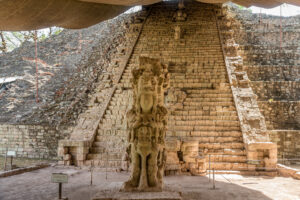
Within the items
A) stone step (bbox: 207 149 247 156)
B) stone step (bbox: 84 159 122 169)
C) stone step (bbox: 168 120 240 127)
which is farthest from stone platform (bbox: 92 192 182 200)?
stone step (bbox: 168 120 240 127)

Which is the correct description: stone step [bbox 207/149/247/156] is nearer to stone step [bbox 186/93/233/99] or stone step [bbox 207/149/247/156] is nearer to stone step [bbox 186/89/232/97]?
stone step [bbox 186/93/233/99]

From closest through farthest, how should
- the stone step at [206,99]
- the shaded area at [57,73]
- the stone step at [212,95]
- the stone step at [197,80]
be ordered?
1. the stone step at [206,99]
2. the stone step at [212,95]
3. the stone step at [197,80]
4. the shaded area at [57,73]

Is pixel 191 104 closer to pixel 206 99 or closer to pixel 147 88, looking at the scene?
pixel 206 99

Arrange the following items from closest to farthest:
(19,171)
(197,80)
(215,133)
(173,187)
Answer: (173,187) < (19,171) < (215,133) < (197,80)

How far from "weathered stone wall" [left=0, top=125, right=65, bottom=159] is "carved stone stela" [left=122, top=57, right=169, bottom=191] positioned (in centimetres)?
792

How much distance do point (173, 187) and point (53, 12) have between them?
18.6 feet

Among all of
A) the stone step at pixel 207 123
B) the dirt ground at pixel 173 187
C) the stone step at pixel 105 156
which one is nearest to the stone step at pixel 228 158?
the dirt ground at pixel 173 187

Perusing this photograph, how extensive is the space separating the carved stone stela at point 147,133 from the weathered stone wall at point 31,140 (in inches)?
312

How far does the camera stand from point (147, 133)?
18.3 feet

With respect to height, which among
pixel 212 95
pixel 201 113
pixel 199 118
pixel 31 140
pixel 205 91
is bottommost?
pixel 31 140

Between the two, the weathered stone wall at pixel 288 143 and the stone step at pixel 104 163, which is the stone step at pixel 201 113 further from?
the stone step at pixel 104 163

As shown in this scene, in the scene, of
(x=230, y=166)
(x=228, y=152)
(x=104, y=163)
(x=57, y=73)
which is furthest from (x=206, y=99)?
(x=57, y=73)

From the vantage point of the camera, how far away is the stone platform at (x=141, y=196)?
4.98 m

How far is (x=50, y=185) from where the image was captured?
7.18 metres
